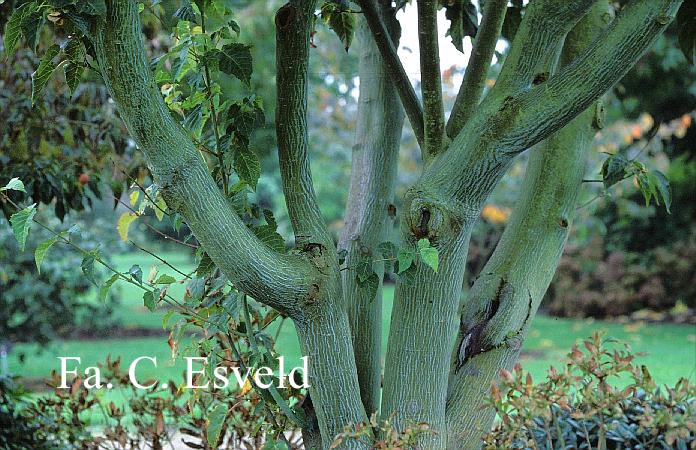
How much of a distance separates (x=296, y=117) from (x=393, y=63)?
1.49ft

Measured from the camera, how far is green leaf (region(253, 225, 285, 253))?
2568 millimetres

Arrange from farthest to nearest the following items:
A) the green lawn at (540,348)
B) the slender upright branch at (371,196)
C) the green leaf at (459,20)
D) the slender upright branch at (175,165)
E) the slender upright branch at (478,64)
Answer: the green lawn at (540,348) → the green leaf at (459,20) → the slender upright branch at (371,196) → the slender upright branch at (478,64) → the slender upright branch at (175,165)

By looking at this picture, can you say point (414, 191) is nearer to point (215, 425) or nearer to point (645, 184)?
point (645, 184)

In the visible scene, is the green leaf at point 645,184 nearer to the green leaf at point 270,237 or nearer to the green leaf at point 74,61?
the green leaf at point 270,237

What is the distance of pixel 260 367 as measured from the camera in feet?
9.12

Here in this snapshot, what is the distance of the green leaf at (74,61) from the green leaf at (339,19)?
3.15ft

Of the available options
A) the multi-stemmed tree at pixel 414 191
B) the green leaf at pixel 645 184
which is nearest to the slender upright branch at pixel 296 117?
the multi-stemmed tree at pixel 414 191

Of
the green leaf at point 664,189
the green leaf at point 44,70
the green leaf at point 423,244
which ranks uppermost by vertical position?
the green leaf at point 44,70

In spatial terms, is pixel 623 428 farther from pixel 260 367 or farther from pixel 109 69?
pixel 109 69

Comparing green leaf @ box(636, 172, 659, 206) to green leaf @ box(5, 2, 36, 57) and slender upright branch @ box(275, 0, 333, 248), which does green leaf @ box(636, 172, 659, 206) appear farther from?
green leaf @ box(5, 2, 36, 57)

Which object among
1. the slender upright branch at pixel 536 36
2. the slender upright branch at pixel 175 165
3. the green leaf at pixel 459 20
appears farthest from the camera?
the green leaf at pixel 459 20

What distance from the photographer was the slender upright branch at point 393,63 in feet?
8.84

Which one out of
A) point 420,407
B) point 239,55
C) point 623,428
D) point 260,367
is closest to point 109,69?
point 239,55

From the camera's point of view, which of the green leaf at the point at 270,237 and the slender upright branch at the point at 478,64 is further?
the slender upright branch at the point at 478,64
